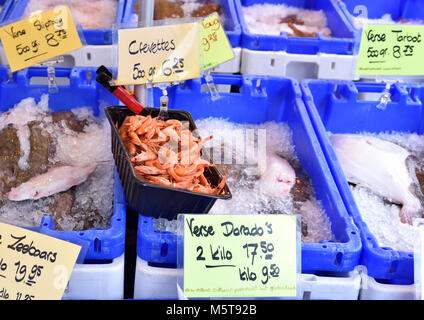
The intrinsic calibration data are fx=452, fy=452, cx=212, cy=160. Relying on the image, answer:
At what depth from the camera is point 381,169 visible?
2.01 m

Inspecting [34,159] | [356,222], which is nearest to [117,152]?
[34,159]

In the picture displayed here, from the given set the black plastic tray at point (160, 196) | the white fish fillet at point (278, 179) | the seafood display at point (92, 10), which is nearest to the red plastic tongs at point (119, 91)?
the black plastic tray at point (160, 196)

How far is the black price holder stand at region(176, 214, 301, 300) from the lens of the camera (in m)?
1.27

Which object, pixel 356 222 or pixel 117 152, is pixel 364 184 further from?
pixel 117 152

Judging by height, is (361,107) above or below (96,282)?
above

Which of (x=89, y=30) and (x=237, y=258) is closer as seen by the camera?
(x=237, y=258)

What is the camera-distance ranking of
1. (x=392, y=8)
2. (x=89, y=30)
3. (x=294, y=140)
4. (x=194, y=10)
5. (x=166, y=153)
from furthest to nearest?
(x=392, y=8)
(x=194, y=10)
(x=89, y=30)
(x=294, y=140)
(x=166, y=153)

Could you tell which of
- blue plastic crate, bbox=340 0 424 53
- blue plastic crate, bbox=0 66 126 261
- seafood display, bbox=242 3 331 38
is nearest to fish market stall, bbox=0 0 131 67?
blue plastic crate, bbox=0 66 126 261

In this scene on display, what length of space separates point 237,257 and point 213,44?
3.44 ft

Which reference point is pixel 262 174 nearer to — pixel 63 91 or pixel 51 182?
pixel 51 182

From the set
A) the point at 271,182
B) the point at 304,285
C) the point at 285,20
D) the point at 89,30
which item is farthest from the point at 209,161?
the point at 285,20

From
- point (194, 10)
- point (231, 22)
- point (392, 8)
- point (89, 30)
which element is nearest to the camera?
point (89, 30)

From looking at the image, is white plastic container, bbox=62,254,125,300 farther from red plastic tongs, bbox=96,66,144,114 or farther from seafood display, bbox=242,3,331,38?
seafood display, bbox=242,3,331,38
